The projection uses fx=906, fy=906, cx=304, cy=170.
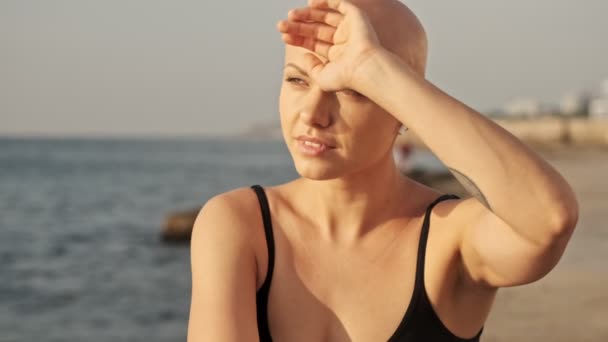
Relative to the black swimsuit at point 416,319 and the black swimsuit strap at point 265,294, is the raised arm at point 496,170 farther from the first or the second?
the black swimsuit strap at point 265,294

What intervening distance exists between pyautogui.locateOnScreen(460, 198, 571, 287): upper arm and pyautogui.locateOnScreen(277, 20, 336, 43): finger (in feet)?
2.25

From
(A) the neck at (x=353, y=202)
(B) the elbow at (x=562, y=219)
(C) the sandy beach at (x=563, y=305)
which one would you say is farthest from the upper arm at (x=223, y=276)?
(C) the sandy beach at (x=563, y=305)

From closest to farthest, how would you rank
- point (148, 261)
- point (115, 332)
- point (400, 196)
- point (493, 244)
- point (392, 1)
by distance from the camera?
point (493, 244) < point (392, 1) < point (400, 196) < point (115, 332) < point (148, 261)

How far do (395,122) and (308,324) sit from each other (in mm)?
679

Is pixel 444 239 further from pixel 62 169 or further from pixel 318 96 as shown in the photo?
pixel 62 169

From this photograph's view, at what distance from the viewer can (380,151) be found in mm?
2773

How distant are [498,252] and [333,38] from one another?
79 centimetres

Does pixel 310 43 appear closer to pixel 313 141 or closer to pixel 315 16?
pixel 315 16

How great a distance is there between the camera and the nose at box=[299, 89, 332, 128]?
8.51 ft

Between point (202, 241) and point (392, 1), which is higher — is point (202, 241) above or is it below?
below

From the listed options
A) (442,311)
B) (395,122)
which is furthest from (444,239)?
(395,122)

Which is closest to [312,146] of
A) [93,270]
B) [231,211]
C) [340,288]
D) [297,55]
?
[297,55]

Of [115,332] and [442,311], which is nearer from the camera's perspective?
[442,311]

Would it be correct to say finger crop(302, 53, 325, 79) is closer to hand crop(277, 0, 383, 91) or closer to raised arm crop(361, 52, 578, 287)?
hand crop(277, 0, 383, 91)
